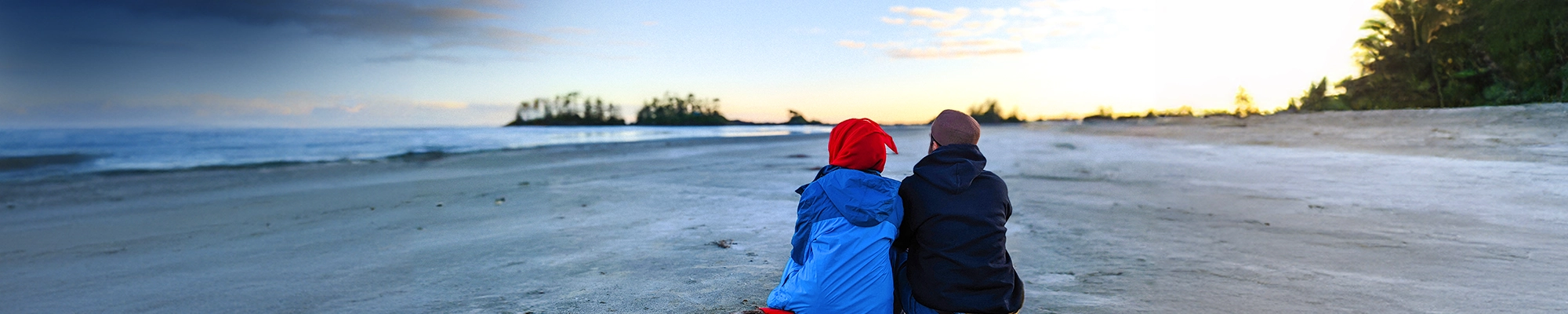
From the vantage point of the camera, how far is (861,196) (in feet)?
7.82

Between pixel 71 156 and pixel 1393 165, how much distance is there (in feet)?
86.0

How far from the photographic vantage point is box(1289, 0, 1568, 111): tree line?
18656 millimetres

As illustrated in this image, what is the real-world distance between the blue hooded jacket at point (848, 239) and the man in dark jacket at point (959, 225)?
11 cm

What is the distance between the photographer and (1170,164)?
37.6ft

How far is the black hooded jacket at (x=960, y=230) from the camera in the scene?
2316 millimetres

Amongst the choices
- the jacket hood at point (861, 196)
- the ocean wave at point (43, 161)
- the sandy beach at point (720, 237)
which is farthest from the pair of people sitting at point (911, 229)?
the ocean wave at point (43, 161)

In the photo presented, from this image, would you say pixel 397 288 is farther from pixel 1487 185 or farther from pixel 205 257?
pixel 1487 185

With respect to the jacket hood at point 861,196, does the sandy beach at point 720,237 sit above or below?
below

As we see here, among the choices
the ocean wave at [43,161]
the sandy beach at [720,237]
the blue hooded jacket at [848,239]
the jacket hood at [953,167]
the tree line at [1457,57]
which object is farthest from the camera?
the tree line at [1457,57]

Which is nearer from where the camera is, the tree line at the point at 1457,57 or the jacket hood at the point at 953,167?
the jacket hood at the point at 953,167

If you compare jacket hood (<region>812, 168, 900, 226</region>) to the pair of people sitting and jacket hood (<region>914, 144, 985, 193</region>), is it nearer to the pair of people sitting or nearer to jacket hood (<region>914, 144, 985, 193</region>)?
the pair of people sitting

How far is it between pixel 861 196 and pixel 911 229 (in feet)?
0.86

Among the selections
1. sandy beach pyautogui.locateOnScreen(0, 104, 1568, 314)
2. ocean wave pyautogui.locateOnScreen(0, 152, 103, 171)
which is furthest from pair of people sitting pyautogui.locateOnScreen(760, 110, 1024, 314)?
ocean wave pyautogui.locateOnScreen(0, 152, 103, 171)

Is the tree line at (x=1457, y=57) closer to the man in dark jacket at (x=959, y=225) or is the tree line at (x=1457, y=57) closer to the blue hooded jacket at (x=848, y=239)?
the man in dark jacket at (x=959, y=225)
